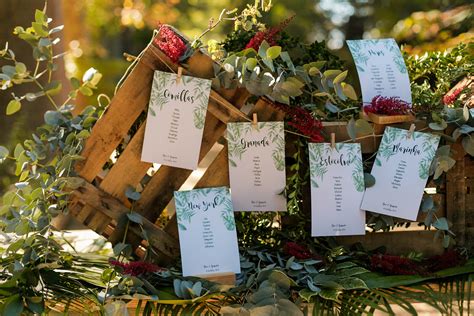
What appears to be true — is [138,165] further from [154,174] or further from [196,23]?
[196,23]

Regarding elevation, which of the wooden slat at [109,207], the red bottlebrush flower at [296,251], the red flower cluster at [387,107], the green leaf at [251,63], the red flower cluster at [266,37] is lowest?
the red bottlebrush flower at [296,251]

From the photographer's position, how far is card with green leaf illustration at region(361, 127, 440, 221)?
4.76ft

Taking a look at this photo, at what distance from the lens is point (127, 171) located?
58.4 inches

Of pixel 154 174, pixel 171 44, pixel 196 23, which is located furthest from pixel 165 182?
pixel 196 23

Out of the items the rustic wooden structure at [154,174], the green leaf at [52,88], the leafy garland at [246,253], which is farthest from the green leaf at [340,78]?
the green leaf at [52,88]

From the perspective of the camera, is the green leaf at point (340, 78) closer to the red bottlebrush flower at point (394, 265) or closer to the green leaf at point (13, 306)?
the red bottlebrush flower at point (394, 265)

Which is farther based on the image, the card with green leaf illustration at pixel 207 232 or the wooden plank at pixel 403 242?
the wooden plank at pixel 403 242

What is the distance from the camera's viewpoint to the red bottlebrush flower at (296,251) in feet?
4.71

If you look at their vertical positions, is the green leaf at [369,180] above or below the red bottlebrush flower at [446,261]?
above

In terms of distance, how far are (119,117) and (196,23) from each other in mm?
9987

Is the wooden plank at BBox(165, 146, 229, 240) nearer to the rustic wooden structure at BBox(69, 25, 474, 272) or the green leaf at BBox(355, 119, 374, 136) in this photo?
the rustic wooden structure at BBox(69, 25, 474, 272)

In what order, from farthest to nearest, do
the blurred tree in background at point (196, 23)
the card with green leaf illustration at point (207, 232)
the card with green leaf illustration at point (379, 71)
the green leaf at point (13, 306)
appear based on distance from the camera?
the blurred tree in background at point (196, 23) < the card with green leaf illustration at point (379, 71) < the card with green leaf illustration at point (207, 232) < the green leaf at point (13, 306)

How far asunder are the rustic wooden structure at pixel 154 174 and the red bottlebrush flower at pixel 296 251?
11 cm

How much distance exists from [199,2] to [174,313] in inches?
406
